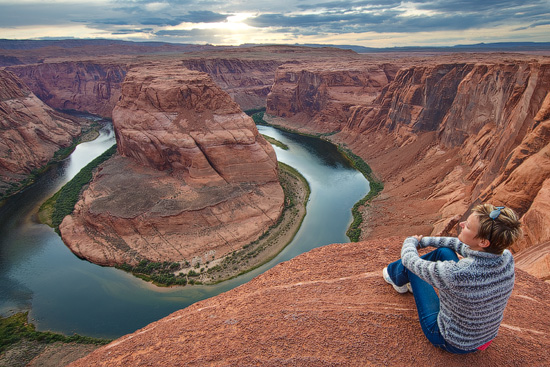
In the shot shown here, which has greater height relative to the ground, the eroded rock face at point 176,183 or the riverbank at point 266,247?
the eroded rock face at point 176,183

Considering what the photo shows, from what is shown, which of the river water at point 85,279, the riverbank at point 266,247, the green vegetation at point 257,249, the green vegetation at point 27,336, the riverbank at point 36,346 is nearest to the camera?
the riverbank at point 36,346

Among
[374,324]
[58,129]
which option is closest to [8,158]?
[58,129]

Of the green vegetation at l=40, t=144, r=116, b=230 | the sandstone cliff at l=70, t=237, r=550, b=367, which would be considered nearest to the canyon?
the sandstone cliff at l=70, t=237, r=550, b=367

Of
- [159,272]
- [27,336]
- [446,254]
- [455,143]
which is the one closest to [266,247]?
[159,272]

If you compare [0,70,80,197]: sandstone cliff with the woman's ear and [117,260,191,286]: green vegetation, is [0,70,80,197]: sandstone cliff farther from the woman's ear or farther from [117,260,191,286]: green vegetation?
the woman's ear

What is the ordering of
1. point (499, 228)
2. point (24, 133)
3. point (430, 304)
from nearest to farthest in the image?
point (499, 228) → point (430, 304) → point (24, 133)

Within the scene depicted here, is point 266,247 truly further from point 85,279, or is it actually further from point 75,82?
point 75,82

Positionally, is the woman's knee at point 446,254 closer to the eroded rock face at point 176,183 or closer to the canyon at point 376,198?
the canyon at point 376,198

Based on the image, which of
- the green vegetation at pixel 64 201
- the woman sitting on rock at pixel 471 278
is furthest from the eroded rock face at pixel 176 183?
the woman sitting on rock at pixel 471 278
